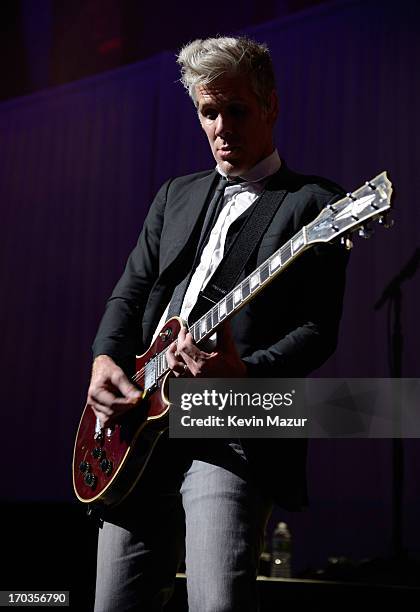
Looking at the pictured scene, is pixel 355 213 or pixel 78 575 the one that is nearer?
pixel 355 213

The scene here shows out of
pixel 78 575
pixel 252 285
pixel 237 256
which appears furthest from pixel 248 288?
pixel 78 575

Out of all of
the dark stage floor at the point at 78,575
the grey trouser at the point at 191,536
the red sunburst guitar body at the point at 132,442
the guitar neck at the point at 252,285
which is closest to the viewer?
the grey trouser at the point at 191,536

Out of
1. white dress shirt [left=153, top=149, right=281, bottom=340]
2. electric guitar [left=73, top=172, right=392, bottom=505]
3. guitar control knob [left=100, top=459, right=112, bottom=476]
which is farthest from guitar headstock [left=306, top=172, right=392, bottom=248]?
guitar control knob [left=100, top=459, right=112, bottom=476]

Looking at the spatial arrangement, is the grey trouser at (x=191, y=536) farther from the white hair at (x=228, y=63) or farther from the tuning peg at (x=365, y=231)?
the white hair at (x=228, y=63)

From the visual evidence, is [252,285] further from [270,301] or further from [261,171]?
[261,171]

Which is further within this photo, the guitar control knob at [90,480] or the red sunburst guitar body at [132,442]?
the guitar control knob at [90,480]

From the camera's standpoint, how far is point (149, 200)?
5395 millimetres

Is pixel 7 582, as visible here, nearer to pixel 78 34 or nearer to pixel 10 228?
pixel 10 228

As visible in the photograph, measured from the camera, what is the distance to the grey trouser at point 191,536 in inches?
54.4

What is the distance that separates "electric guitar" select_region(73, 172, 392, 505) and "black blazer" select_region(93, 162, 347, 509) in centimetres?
7

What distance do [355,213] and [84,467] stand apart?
39.5 inches

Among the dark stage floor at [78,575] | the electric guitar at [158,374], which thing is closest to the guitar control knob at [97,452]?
the electric guitar at [158,374]

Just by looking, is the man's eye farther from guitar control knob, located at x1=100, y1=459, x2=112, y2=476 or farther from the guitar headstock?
guitar control knob, located at x1=100, y1=459, x2=112, y2=476

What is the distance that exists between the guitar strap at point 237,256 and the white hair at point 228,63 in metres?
0.30
